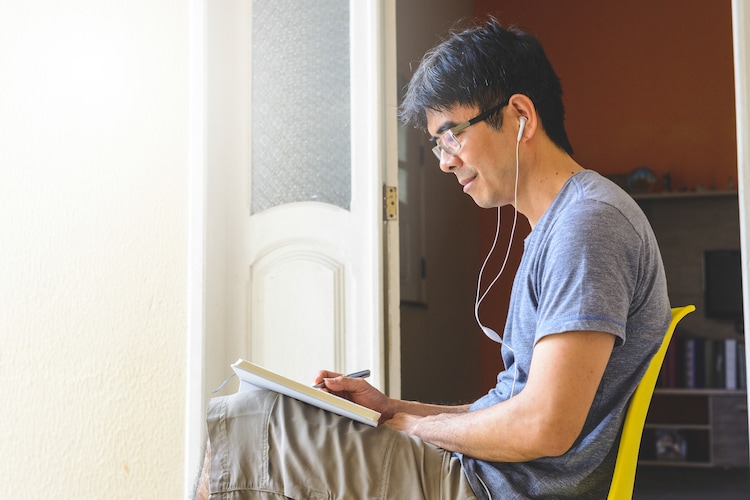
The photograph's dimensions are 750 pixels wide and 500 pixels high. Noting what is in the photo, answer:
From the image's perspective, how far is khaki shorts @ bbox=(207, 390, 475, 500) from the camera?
1.21 meters

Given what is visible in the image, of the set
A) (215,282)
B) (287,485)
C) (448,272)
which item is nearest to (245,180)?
(215,282)

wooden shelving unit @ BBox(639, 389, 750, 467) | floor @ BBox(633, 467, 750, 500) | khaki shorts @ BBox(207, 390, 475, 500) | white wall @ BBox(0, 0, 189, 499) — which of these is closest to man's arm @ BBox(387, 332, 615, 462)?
khaki shorts @ BBox(207, 390, 475, 500)

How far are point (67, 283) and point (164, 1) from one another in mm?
980

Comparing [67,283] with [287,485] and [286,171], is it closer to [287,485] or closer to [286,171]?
[286,171]

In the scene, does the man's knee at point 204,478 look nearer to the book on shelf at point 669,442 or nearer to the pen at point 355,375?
the pen at point 355,375

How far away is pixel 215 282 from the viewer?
2594 millimetres

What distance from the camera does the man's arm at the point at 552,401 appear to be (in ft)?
3.67

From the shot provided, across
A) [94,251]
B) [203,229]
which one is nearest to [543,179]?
[203,229]

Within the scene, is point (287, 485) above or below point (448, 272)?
below

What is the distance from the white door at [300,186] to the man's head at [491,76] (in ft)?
3.27

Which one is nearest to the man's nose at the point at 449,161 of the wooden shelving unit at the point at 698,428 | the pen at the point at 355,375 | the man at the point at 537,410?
the man at the point at 537,410

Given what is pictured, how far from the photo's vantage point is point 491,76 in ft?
4.68

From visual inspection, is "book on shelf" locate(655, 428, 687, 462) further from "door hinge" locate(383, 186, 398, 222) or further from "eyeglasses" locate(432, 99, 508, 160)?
"eyeglasses" locate(432, 99, 508, 160)

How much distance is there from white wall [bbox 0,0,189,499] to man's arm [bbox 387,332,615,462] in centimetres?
162
